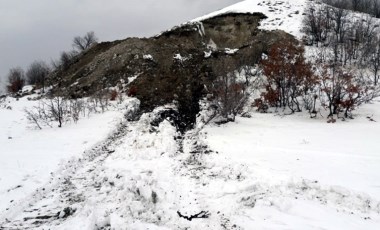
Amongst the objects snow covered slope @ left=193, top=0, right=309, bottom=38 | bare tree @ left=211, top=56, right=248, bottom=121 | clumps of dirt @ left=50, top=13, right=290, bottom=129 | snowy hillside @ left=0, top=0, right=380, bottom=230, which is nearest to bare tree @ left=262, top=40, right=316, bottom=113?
bare tree @ left=211, top=56, right=248, bottom=121

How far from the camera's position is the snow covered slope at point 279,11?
108ft

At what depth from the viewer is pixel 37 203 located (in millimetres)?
7793

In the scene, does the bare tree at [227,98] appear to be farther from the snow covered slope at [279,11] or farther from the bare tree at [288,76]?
the snow covered slope at [279,11]

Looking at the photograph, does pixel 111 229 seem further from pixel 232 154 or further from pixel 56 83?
pixel 56 83

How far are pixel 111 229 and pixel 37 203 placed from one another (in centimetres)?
234

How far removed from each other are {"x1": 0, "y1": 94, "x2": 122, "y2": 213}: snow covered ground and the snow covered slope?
71.3 ft

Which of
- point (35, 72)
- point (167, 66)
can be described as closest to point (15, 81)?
point (35, 72)

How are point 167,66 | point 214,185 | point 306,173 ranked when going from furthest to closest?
point 167,66 < point 306,173 < point 214,185

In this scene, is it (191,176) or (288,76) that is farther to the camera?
(288,76)

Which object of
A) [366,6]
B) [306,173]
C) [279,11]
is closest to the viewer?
[306,173]

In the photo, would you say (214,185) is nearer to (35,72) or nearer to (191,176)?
(191,176)

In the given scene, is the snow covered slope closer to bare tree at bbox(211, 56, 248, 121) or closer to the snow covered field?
bare tree at bbox(211, 56, 248, 121)

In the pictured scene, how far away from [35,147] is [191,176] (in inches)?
241

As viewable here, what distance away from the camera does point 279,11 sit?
1471 inches
